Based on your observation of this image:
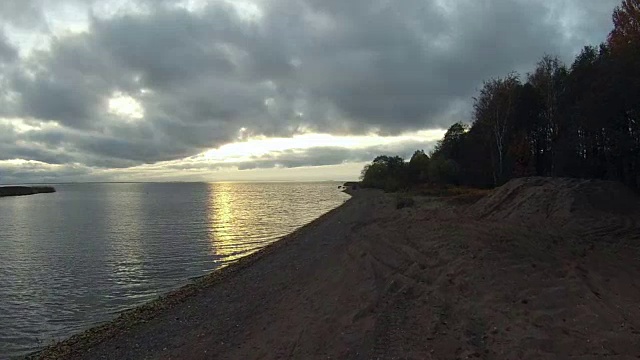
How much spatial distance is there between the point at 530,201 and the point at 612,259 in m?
10.1

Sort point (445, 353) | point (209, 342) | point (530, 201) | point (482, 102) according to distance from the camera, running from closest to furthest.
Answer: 1. point (445, 353)
2. point (209, 342)
3. point (530, 201)
4. point (482, 102)

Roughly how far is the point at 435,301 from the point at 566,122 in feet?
111

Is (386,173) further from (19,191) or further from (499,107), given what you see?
(19,191)

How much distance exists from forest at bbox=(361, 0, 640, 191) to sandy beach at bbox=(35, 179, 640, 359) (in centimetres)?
755

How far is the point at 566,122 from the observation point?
38438mm

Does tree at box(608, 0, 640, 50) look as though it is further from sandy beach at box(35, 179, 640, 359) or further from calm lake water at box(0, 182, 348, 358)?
calm lake water at box(0, 182, 348, 358)

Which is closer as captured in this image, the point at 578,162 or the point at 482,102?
the point at 578,162

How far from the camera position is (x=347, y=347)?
9.62 meters

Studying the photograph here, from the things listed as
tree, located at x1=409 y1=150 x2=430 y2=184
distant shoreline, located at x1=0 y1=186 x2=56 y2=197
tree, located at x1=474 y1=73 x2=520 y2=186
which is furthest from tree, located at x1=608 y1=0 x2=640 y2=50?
distant shoreline, located at x1=0 y1=186 x2=56 y2=197

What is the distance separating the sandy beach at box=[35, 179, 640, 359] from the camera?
9.02 meters

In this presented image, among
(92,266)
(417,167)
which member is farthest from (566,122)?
(417,167)

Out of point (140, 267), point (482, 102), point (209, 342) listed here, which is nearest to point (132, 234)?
point (140, 267)

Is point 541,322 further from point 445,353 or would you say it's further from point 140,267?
point 140,267

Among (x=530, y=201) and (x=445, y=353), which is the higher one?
(x=530, y=201)
